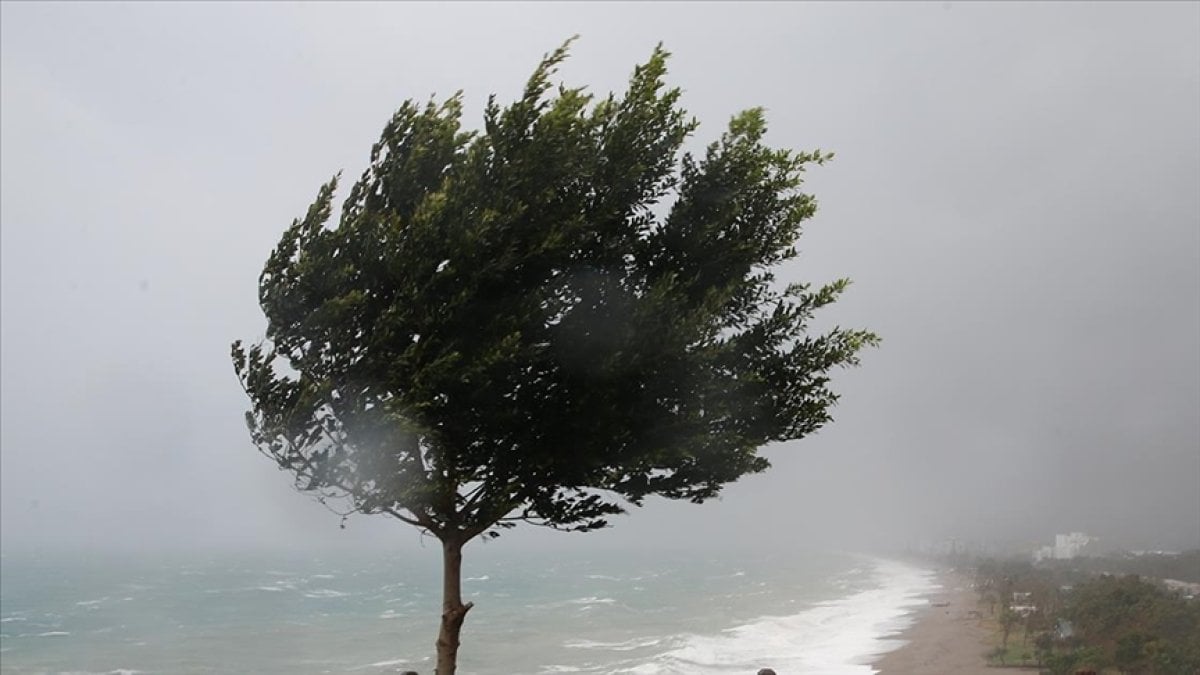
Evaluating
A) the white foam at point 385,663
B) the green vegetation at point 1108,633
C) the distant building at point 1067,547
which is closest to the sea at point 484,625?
the white foam at point 385,663

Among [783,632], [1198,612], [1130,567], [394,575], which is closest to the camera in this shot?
[1198,612]

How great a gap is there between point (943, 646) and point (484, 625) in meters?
36.0

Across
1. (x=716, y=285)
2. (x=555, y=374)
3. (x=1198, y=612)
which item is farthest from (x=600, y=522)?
(x=1198, y=612)

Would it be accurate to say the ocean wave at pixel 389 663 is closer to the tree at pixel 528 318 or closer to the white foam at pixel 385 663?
the white foam at pixel 385 663

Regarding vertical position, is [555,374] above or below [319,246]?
below

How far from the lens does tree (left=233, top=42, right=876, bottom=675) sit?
927 cm

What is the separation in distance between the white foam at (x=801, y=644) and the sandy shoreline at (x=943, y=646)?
1.03 m

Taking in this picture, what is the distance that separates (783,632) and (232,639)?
38.6 meters

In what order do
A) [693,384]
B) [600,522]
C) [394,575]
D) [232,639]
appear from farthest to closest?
[394,575] < [232,639] < [600,522] < [693,384]

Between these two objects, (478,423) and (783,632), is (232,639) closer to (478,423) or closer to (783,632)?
(783,632)

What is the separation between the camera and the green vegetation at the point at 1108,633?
31297mm

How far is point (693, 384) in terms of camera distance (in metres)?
9.91

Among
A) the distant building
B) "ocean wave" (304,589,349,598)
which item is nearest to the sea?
"ocean wave" (304,589,349,598)

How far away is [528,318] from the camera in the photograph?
30.4ft
